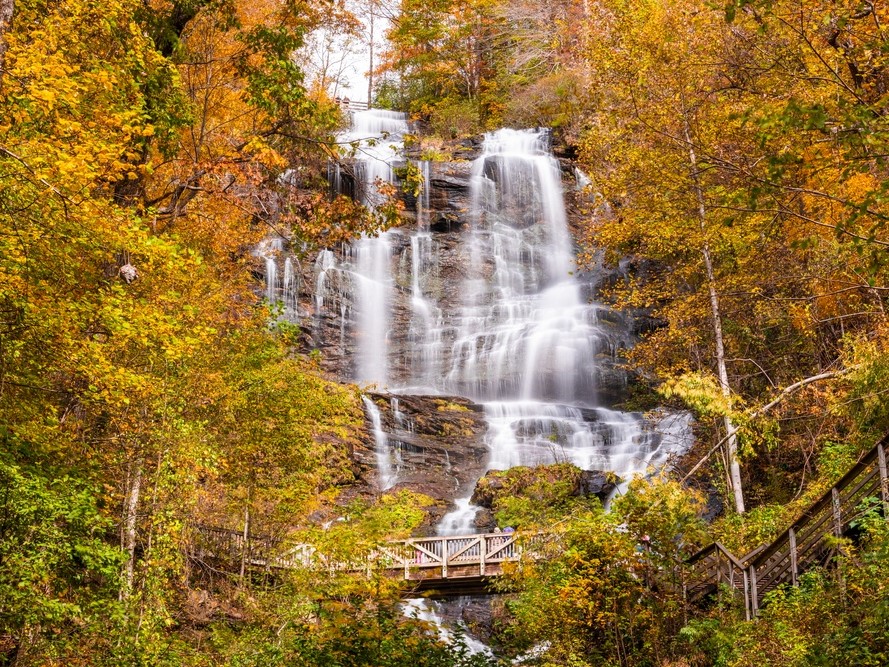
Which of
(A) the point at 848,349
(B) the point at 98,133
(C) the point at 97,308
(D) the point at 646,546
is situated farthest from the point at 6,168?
(A) the point at 848,349

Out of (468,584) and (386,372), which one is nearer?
(468,584)

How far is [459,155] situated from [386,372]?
45.6ft

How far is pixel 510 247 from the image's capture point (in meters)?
38.1

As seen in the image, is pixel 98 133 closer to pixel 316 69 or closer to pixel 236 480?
pixel 236 480

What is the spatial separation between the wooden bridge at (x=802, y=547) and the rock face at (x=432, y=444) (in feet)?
43.7

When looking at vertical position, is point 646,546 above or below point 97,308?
below

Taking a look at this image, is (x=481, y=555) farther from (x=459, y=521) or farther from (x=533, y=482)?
(x=459, y=521)

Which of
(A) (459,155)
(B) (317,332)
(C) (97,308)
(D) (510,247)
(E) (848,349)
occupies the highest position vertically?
(A) (459,155)

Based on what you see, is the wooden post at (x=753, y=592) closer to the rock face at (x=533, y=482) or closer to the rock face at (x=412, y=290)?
the rock face at (x=533, y=482)

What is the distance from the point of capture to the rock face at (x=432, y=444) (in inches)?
1017

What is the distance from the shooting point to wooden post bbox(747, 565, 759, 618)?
33.4 ft

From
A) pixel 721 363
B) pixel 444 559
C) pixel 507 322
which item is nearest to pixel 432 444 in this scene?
pixel 507 322

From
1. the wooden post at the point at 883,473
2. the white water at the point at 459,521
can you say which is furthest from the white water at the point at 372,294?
the wooden post at the point at 883,473

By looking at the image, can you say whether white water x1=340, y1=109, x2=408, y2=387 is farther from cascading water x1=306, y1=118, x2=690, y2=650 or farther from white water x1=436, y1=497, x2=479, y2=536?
white water x1=436, y1=497, x2=479, y2=536
